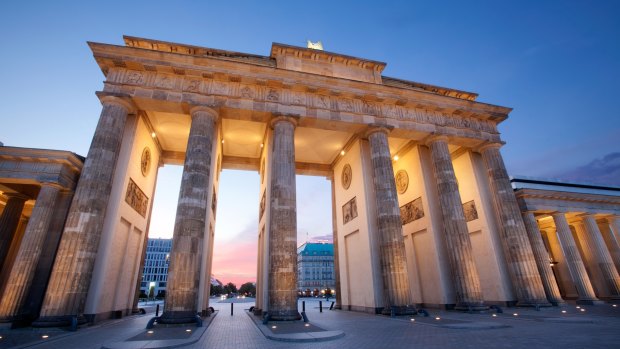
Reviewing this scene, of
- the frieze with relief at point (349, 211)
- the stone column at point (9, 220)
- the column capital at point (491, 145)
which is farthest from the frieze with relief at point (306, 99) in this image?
the stone column at point (9, 220)

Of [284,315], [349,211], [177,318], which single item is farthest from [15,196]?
[349,211]

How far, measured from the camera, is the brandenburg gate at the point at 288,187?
13.1m

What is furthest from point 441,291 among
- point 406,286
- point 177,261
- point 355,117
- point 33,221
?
point 33,221

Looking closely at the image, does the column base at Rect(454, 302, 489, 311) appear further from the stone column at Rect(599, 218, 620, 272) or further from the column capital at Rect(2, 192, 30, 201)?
the column capital at Rect(2, 192, 30, 201)

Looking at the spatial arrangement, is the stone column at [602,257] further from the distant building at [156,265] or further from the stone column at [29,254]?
the distant building at [156,265]

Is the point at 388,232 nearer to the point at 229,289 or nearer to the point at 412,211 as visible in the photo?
the point at 412,211

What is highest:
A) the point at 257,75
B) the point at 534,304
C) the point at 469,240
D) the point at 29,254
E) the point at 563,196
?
the point at 257,75

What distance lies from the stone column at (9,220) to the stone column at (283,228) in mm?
14834

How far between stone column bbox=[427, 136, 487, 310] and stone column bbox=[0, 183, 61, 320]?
21032mm

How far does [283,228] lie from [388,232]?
599cm

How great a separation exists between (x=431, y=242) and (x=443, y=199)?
307 cm

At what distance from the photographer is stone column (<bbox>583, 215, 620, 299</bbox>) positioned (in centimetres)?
2254

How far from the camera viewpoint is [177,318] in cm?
1169

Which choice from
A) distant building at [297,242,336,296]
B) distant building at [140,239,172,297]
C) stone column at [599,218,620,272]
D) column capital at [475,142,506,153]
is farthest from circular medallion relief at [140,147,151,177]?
distant building at [140,239,172,297]
